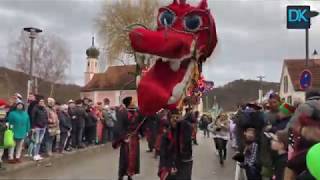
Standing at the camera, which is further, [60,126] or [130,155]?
[60,126]

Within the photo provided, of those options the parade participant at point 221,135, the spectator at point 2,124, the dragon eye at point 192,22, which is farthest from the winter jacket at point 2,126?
the dragon eye at point 192,22

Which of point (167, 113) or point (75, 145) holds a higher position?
point (167, 113)

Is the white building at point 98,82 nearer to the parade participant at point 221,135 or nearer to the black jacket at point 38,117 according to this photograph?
the parade participant at point 221,135

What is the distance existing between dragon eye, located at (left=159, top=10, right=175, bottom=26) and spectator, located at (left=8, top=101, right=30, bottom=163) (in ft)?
23.8

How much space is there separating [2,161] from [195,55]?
26.2 feet

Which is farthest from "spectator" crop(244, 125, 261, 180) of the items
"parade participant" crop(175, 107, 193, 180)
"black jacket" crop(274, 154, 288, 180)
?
"parade participant" crop(175, 107, 193, 180)

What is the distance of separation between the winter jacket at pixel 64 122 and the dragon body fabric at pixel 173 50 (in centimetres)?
997

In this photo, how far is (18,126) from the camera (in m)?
13.5

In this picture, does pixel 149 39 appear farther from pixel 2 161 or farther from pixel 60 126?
pixel 60 126

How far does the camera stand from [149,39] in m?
6.76

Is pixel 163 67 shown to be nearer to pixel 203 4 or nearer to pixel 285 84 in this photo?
pixel 203 4

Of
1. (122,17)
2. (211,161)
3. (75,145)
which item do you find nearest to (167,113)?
(211,161)

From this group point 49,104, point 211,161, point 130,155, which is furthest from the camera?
point 211,161

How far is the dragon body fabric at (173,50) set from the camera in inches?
267
